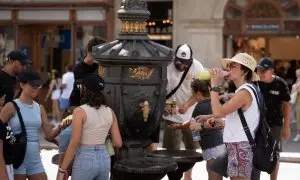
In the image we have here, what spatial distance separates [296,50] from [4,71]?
15.3 meters

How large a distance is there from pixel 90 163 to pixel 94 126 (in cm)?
35

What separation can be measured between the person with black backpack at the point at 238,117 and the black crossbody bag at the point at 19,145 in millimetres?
1932

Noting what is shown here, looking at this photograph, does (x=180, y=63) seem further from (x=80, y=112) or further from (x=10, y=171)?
(x=10, y=171)

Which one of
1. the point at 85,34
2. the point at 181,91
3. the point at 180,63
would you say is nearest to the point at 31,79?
the point at 180,63

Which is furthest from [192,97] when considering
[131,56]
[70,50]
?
[70,50]

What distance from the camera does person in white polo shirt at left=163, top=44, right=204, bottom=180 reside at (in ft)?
27.9

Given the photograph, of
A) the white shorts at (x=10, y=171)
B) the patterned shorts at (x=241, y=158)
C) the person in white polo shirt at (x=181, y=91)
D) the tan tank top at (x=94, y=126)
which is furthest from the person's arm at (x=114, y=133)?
the person in white polo shirt at (x=181, y=91)

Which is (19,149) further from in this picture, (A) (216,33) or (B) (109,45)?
(A) (216,33)

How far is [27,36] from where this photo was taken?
21.3 m

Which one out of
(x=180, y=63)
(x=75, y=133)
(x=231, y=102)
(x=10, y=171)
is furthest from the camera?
(x=180, y=63)

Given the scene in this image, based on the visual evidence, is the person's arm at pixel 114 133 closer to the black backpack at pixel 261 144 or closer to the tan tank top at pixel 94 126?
the tan tank top at pixel 94 126

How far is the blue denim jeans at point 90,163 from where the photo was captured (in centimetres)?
626

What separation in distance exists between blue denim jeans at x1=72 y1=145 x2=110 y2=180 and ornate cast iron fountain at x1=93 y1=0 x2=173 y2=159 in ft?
3.45

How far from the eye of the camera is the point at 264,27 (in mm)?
19391
